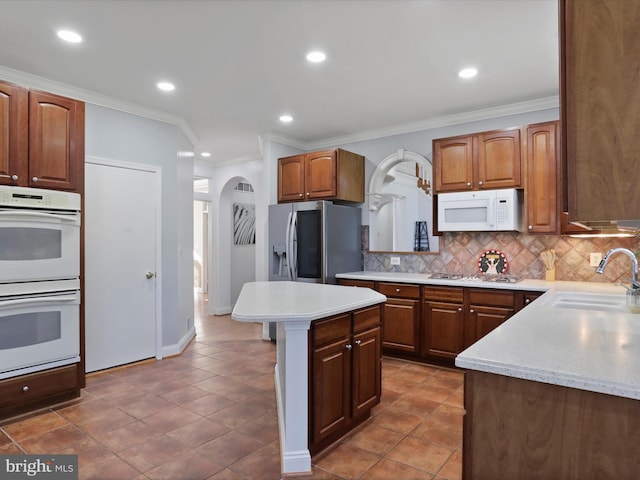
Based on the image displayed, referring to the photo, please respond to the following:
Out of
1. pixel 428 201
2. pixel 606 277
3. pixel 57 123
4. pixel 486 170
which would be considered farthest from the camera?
pixel 428 201

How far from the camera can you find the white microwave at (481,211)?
3668 mm

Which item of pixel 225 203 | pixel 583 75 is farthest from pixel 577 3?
pixel 225 203

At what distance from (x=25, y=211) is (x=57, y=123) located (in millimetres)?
699

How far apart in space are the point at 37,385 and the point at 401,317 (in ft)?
10.2

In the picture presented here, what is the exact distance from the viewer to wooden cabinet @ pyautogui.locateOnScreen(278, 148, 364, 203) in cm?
452

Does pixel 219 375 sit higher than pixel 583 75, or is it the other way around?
pixel 583 75

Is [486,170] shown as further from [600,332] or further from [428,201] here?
[600,332]

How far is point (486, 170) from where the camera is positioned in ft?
12.5

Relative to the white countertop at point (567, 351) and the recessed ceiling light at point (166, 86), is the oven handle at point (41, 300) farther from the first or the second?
the white countertop at point (567, 351)

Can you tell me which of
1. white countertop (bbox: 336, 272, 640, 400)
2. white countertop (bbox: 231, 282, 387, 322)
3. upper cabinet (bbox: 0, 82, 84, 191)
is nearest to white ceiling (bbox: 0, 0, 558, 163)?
upper cabinet (bbox: 0, 82, 84, 191)

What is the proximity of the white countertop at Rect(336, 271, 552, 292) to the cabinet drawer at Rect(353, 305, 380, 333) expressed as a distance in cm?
130

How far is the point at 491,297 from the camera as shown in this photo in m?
3.50

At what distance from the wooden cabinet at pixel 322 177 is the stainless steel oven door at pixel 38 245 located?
8.07 feet

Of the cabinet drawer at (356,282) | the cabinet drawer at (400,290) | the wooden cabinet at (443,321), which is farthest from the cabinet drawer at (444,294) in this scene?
the cabinet drawer at (356,282)
